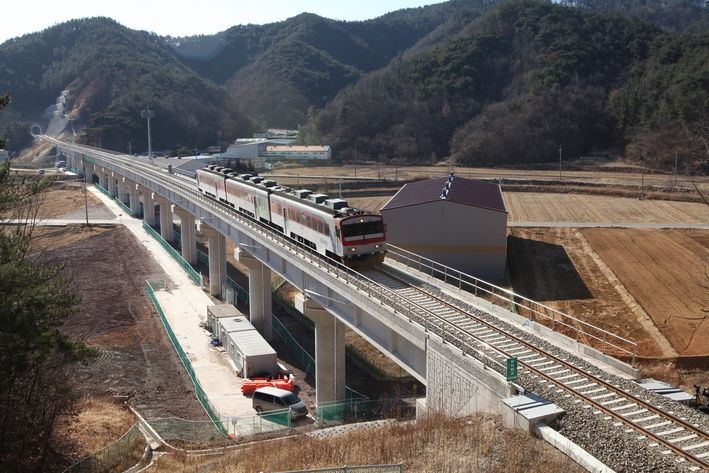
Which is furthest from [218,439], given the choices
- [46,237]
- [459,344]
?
[46,237]

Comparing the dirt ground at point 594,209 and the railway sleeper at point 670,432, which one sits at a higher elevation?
the railway sleeper at point 670,432

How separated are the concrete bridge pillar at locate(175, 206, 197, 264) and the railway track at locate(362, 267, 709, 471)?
4187 cm

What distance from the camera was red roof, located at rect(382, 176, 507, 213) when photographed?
148ft

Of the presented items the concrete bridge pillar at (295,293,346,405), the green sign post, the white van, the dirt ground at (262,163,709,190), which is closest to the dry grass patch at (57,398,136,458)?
the white van

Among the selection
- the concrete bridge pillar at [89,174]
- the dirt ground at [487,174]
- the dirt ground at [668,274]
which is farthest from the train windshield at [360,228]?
the concrete bridge pillar at [89,174]

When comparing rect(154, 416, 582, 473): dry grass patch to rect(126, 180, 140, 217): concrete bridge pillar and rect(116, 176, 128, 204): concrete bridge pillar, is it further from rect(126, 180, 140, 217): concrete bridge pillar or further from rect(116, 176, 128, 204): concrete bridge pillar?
rect(116, 176, 128, 204): concrete bridge pillar

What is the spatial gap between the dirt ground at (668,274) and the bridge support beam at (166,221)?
42776 millimetres

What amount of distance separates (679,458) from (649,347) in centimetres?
1837

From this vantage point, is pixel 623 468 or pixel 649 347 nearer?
pixel 623 468

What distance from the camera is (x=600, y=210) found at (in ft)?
229

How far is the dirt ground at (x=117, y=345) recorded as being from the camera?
2778 centimetres

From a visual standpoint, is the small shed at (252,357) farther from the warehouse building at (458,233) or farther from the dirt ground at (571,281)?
the dirt ground at (571,281)

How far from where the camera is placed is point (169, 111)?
15888 cm

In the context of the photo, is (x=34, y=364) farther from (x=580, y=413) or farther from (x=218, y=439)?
(x=580, y=413)
